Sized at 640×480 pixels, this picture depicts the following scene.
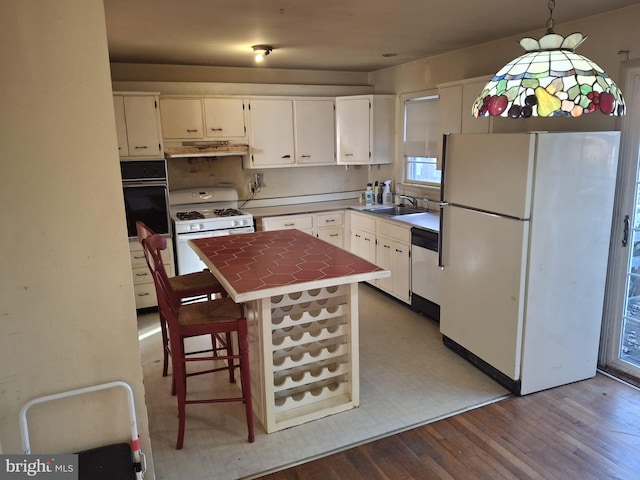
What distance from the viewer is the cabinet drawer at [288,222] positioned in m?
5.10

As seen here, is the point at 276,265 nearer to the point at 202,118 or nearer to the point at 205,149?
the point at 205,149

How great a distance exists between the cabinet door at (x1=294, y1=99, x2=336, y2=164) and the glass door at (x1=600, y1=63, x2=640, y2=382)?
3100 mm

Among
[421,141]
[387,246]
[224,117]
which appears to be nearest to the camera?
[387,246]

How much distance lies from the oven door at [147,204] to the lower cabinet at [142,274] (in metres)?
0.15

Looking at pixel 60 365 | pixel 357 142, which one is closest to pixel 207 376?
pixel 60 365

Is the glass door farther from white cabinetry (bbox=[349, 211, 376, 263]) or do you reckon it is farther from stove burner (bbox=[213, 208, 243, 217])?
stove burner (bbox=[213, 208, 243, 217])

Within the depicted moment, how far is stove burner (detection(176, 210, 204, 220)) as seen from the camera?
4762mm

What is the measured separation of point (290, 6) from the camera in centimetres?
280

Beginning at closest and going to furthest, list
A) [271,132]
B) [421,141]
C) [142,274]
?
[142,274]
[421,141]
[271,132]

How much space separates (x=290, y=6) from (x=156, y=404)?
104 inches

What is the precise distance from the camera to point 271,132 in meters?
5.23

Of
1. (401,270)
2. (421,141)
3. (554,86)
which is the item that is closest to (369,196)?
(421,141)

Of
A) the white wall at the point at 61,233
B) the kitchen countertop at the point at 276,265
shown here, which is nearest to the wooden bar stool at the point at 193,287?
the kitchen countertop at the point at 276,265

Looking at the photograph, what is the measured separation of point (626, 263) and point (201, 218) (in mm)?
3638
